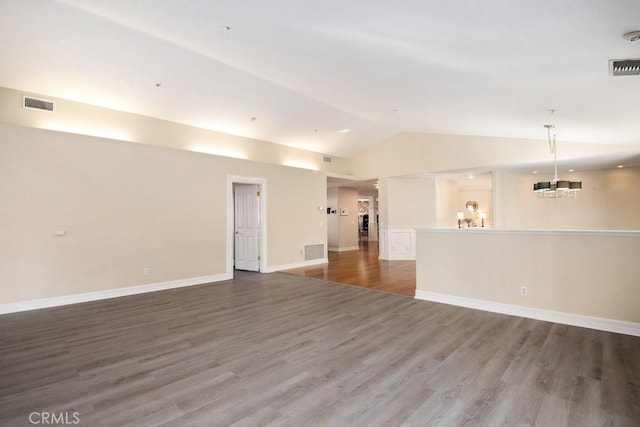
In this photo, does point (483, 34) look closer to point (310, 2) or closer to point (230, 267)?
point (310, 2)

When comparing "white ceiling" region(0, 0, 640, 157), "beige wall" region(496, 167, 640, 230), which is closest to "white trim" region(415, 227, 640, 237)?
"white ceiling" region(0, 0, 640, 157)

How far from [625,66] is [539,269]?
243 cm

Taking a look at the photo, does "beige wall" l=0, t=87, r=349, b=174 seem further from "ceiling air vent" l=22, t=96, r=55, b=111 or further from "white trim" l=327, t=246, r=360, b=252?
"white trim" l=327, t=246, r=360, b=252

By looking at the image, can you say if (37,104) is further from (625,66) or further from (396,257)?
(396,257)

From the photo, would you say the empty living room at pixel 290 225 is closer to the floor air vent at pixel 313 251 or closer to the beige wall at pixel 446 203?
the floor air vent at pixel 313 251

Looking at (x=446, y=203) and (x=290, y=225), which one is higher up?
(x=446, y=203)

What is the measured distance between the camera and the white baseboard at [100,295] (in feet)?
14.9

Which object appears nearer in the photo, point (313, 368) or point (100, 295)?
point (313, 368)

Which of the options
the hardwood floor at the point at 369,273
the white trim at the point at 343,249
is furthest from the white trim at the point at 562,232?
the white trim at the point at 343,249

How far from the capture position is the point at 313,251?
8.92 meters

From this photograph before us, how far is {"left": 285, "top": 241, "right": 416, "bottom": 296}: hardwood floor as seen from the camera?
6137 mm

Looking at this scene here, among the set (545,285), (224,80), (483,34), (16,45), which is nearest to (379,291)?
(545,285)

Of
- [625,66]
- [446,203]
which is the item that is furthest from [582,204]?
[625,66]

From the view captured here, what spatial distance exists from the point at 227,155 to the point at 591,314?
6974 millimetres
